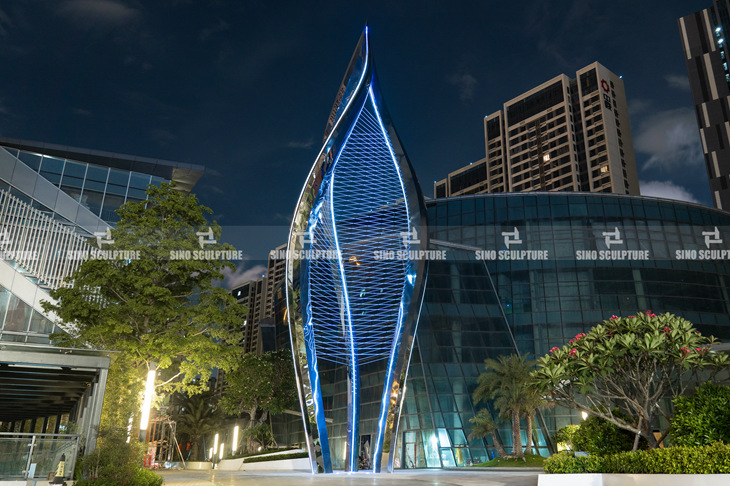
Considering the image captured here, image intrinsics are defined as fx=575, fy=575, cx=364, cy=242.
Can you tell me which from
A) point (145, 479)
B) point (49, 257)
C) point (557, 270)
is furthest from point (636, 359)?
point (557, 270)

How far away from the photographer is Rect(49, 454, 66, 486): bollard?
14.2 metres

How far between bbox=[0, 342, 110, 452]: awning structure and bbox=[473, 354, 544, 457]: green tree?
2372cm

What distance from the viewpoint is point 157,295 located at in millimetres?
19922

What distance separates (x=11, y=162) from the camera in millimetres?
36125

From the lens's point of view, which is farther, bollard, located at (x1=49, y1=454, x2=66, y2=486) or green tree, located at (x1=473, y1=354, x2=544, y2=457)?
green tree, located at (x1=473, y1=354, x2=544, y2=457)

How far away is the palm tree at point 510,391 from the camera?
114 ft

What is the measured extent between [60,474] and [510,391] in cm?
2678

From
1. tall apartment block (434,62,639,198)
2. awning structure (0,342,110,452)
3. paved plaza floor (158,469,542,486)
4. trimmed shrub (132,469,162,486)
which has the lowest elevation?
paved plaza floor (158,469,542,486)

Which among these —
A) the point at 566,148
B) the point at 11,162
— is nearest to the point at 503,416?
the point at 11,162

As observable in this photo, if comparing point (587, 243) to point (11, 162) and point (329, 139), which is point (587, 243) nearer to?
point (329, 139)

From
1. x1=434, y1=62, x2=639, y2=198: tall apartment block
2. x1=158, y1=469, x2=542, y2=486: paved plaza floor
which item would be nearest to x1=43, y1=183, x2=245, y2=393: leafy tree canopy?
x1=158, y1=469, x2=542, y2=486: paved plaza floor

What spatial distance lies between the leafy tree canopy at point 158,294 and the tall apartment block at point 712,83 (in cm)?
8633

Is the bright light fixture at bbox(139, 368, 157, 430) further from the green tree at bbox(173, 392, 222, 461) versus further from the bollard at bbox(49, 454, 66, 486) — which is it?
the green tree at bbox(173, 392, 222, 461)

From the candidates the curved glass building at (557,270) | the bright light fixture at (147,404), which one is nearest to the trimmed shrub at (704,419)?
the bright light fixture at (147,404)
